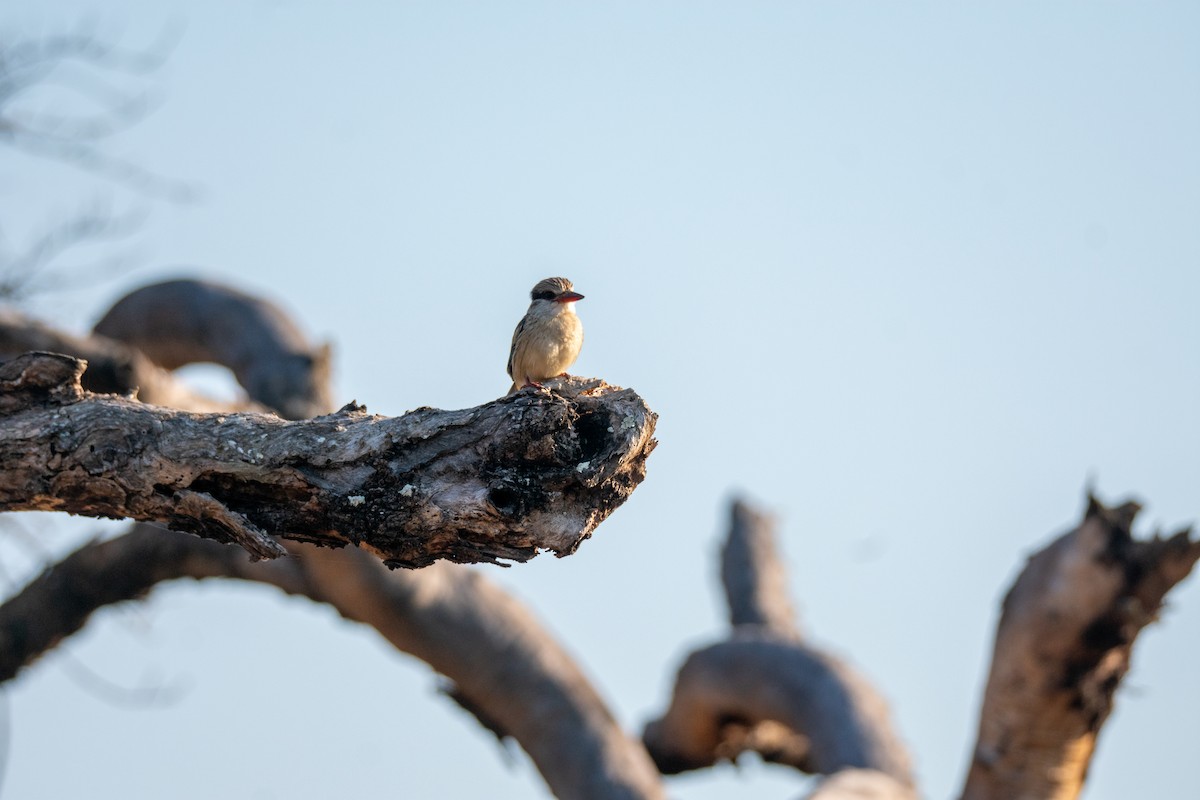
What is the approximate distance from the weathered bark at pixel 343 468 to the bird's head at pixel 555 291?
1.44 metres

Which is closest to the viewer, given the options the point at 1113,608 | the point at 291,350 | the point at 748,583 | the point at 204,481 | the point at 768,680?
the point at 204,481

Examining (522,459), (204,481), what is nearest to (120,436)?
(204,481)

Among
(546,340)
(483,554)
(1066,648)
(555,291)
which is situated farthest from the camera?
(1066,648)

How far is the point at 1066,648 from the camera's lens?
262 inches

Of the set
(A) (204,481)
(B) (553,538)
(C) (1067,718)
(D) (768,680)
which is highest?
(D) (768,680)

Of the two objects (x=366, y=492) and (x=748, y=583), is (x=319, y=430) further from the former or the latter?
(x=748, y=583)

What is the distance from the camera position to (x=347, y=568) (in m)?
7.40

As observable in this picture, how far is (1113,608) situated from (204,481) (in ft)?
15.2

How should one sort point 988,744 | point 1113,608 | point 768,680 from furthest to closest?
point 768,680 → point 988,744 → point 1113,608

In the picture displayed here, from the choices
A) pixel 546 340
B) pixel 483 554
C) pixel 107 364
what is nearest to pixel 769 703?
pixel 107 364

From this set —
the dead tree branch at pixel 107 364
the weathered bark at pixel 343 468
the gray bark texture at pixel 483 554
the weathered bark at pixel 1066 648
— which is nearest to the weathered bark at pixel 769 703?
the gray bark texture at pixel 483 554

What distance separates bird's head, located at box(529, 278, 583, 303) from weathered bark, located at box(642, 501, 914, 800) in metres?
3.29

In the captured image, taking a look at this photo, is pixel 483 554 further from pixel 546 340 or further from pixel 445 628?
pixel 445 628

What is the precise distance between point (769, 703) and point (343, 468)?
614 cm
